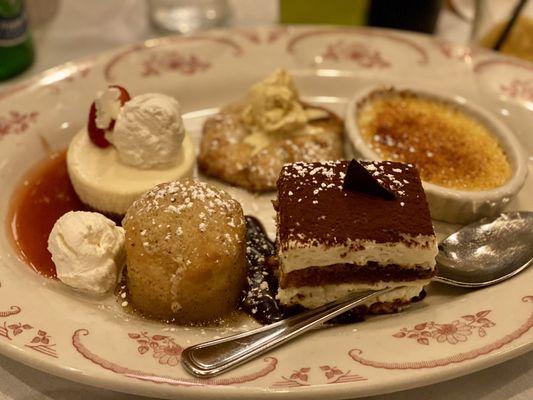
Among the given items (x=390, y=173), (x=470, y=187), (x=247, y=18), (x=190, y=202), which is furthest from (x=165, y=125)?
(x=247, y=18)

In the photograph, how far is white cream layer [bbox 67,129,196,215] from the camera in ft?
6.21

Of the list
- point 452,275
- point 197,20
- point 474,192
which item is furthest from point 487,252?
point 197,20

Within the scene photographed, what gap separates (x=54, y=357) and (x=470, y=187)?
1386 millimetres

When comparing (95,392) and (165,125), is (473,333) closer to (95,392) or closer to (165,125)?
(95,392)

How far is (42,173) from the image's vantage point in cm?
210

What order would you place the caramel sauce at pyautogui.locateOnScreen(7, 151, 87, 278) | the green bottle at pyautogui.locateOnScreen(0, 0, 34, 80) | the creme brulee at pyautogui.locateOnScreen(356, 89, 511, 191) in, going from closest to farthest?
the caramel sauce at pyautogui.locateOnScreen(7, 151, 87, 278) → the creme brulee at pyautogui.locateOnScreen(356, 89, 511, 191) → the green bottle at pyautogui.locateOnScreen(0, 0, 34, 80)

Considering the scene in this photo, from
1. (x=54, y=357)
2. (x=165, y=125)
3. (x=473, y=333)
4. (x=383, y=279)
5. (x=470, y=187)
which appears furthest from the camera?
(x=470, y=187)

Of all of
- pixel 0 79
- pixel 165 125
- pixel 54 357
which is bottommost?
pixel 0 79

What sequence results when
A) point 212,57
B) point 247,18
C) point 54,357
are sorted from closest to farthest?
point 54,357, point 212,57, point 247,18

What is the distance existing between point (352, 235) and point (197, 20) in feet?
6.34

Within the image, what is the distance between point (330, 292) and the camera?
5.14 feet

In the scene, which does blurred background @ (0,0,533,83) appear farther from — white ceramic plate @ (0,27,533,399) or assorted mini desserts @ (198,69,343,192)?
assorted mini desserts @ (198,69,343,192)

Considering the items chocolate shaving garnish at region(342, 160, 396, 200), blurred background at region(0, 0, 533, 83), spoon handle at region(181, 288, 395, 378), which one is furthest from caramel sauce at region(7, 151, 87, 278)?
chocolate shaving garnish at region(342, 160, 396, 200)

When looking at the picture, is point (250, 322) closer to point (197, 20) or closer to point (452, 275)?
point (452, 275)
